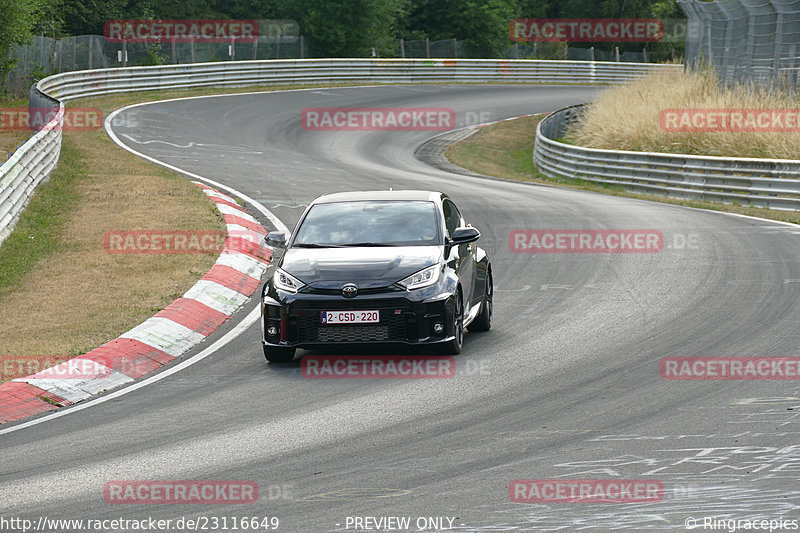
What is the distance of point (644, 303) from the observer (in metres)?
12.6

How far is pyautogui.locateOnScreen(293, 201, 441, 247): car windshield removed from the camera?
1100 cm

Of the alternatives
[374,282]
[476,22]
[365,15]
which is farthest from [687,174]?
[476,22]

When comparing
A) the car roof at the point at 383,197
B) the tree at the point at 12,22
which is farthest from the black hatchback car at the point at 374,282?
the tree at the point at 12,22

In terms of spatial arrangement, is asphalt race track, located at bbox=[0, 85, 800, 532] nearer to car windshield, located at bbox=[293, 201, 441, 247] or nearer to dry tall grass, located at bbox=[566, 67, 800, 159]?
car windshield, located at bbox=[293, 201, 441, 247]

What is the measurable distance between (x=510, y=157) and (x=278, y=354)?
87.9ft

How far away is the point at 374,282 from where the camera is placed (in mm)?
9961

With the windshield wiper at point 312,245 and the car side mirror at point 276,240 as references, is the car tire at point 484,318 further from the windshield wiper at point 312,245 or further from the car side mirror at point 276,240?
the car side mirror at point 276,240

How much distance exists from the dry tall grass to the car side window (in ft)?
49.8

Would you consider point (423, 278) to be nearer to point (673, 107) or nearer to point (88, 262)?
point (88, 262)

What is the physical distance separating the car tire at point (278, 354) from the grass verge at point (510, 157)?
46.3 feet

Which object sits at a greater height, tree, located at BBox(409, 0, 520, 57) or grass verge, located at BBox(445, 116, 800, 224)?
tree, located at BBox(409, 0, 520, 57)

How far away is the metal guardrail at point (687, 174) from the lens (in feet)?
72.8

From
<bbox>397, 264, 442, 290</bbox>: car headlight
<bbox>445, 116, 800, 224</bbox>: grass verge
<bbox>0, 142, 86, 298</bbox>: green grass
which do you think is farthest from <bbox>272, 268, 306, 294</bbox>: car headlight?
<bbox>445, 116, 800, 224</bbox>: grass verge

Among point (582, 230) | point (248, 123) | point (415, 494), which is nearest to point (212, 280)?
point (582, 230)
